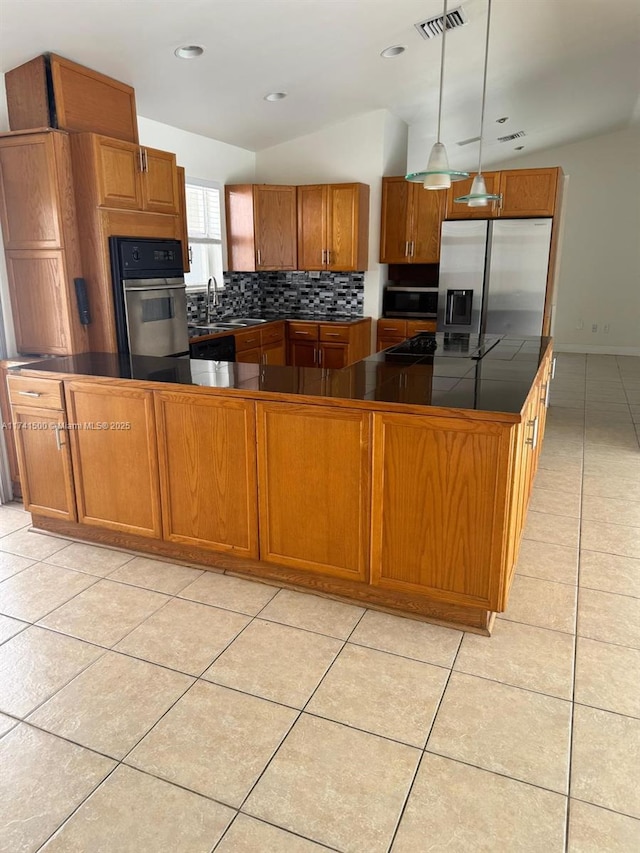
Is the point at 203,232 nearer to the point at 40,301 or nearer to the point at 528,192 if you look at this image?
the point at 40,301

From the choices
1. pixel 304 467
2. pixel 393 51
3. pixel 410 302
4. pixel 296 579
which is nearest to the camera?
pixel 304 467

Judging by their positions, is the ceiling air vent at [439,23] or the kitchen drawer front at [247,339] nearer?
the ceiling air vent at [439,23]

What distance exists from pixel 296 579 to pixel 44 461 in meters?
1.45

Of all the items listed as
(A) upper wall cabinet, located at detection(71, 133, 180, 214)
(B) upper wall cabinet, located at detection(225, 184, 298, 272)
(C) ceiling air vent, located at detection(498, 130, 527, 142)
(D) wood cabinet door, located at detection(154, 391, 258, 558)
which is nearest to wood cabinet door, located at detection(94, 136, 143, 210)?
(A) upper wall cabinet, located at detection(71, 133, 180, 214)

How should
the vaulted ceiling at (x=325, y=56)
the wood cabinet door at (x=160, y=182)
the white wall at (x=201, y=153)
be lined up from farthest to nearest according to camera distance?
the white wall at (x=201, y=153) → the wood cabinet door at (x=160, y=182) → the vaulted ceiling at (x=325, y=56)

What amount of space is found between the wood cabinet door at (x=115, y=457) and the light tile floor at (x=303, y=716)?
23 cm

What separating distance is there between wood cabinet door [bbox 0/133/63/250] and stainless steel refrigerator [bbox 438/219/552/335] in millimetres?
3595

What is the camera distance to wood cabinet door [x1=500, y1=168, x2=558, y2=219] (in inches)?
214

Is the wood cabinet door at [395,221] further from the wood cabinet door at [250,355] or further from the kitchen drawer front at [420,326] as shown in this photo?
the wood cabinet door at [250,355]

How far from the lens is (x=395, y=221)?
6.04 meters

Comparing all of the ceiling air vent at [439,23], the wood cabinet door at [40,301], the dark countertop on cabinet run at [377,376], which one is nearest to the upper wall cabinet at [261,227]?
the ceiling air vent at [439,23]

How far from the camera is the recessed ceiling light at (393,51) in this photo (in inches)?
166

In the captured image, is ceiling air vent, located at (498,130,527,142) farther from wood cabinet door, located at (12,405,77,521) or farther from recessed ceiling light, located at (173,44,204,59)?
wood cabinet door, located at (12,405,77,521)

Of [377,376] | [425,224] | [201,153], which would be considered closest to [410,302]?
[425,224]
